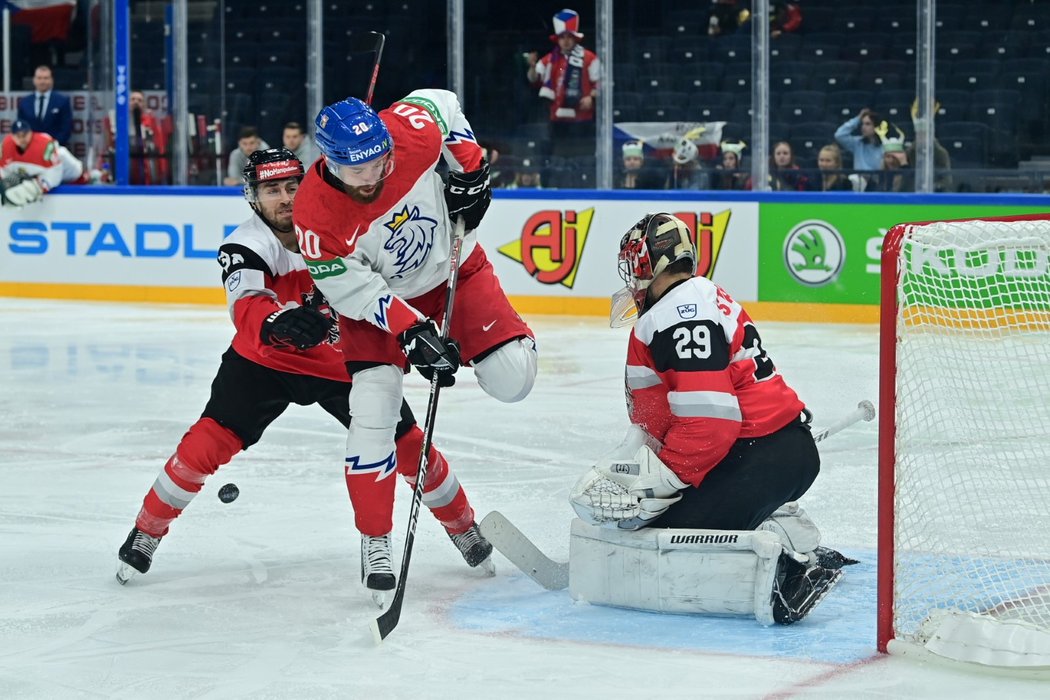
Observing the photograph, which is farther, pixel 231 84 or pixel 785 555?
pixel 231 84

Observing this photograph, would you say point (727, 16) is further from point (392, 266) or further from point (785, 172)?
point (392, 266)

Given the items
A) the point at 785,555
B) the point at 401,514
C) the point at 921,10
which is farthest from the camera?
the point at 921,10

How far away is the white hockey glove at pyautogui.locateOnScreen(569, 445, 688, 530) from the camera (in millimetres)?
2959

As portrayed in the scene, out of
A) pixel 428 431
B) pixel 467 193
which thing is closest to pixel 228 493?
pixel 428 431

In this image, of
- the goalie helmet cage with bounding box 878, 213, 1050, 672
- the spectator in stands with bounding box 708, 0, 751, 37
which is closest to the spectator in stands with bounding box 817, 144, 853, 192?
the spectator in stands with bounding box 708, 0, 751, 37

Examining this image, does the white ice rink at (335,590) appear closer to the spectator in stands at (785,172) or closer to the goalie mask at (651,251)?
the goalie mask at (651,251)

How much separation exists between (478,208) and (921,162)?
5.76 m

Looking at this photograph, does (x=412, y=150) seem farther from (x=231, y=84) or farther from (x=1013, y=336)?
(x=231, y=84)

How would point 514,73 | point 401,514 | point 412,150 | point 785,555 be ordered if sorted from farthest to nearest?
1. point 514,73
2. point 401,514
3. point 412,150
4. point 785,555

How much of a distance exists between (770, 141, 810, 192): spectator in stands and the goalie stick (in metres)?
5.63

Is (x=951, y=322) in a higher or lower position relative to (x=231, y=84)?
lower

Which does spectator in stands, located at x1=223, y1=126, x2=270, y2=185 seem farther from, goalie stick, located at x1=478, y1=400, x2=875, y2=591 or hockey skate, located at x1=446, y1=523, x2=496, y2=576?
goalie stick, located at x1=478, y1=400, x2=875, y2=591

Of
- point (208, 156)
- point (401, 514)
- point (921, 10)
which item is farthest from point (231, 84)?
point (401, 514)

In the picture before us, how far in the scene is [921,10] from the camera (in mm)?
8500
